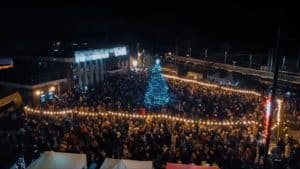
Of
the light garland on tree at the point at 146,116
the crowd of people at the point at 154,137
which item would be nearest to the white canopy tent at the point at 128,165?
the crowd of people at the point at 154,137

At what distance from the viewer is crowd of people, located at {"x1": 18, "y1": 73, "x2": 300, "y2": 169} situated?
13148 mm

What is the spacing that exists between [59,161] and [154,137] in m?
3.92

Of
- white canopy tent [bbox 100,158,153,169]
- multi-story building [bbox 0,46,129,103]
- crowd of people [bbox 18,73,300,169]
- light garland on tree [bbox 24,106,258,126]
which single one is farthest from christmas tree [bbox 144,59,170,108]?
white canopy tent [bbox 100,158,153,169]

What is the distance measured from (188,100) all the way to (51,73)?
50.8 feet

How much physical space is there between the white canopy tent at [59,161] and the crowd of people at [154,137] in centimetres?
134

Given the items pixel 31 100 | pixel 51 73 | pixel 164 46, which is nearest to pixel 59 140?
pixel 31 100

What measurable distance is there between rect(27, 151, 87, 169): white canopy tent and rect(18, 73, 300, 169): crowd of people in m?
1.34

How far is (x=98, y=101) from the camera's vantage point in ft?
69.2

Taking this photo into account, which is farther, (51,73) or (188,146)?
(51,73)

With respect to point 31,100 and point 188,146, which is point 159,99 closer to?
point 188,146

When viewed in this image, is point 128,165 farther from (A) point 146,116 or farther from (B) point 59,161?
Result: (A) point 146,116

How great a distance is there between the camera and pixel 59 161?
11719 millimetres

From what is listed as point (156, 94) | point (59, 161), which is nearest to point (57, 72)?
point (156, 94)

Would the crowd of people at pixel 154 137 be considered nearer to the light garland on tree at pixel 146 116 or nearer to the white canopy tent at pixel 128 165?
the light garland on tree at pixel 146 116
